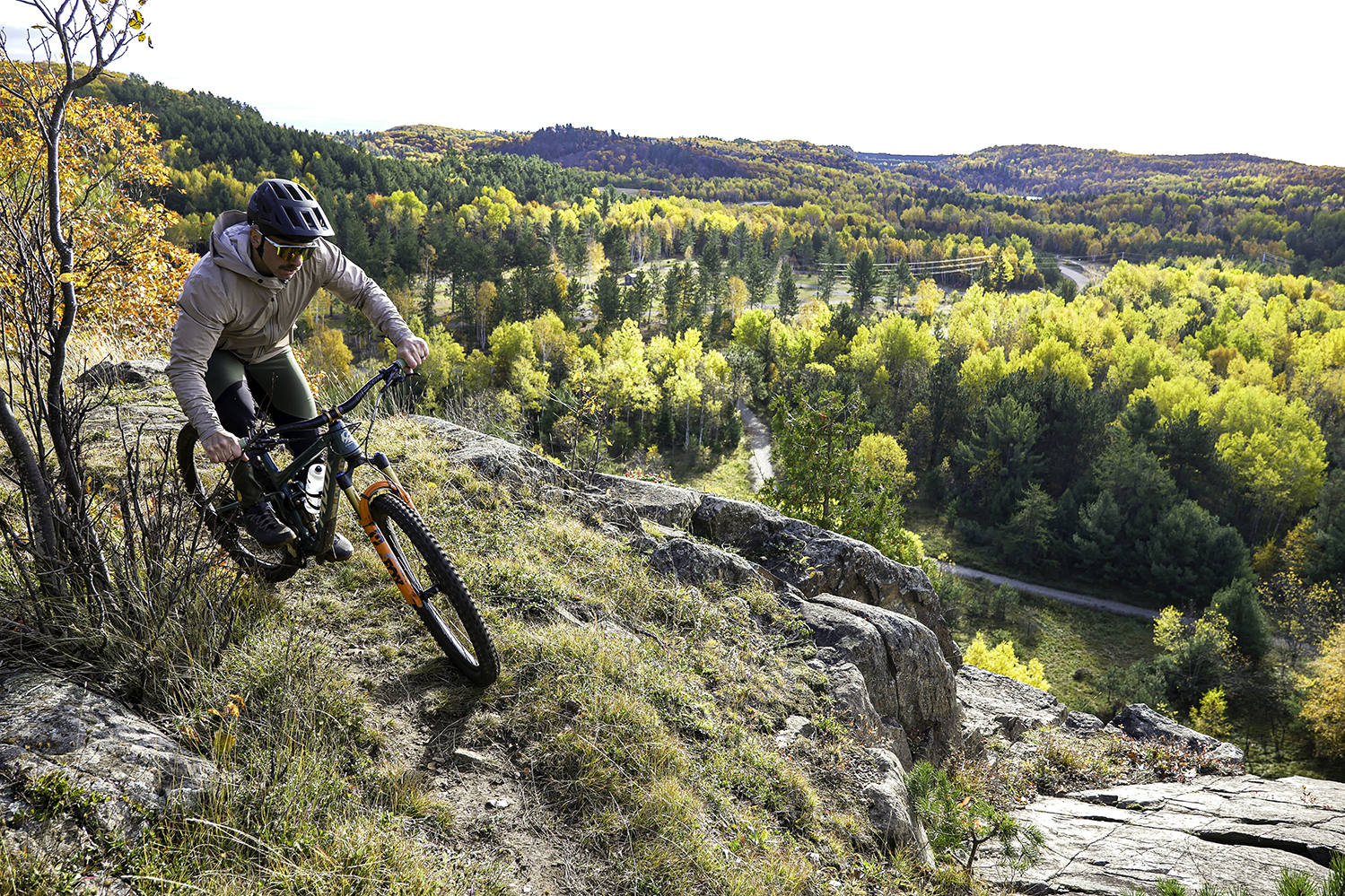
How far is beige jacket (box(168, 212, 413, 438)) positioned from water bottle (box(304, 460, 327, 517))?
72 centimetres

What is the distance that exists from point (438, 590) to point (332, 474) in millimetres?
983

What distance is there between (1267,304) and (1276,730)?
7325 centimetres

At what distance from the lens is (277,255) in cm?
380

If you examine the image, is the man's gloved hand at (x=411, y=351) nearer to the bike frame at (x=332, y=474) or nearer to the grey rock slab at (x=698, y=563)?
the bike frame at (x=332, y=474)

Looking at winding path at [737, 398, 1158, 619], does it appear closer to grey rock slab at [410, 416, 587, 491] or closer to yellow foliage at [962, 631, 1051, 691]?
yellow foliage at [962, 631, 1051, 691]

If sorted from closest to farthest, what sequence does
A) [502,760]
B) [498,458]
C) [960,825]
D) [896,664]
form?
[502,760]
[960,825]
[498,458]
[896,664]

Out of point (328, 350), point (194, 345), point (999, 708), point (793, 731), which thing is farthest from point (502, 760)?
point (328, 350)

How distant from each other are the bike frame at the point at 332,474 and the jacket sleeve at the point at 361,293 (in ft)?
1.06

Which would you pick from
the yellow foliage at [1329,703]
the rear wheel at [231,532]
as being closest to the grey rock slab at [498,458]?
the rear wheel at [231,532]

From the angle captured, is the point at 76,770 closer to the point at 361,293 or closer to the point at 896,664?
the point at 361,293

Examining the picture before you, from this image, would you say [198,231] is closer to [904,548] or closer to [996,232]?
[904,548]

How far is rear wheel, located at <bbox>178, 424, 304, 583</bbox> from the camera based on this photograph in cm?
418

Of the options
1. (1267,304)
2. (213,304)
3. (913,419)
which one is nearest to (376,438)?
(213,304)

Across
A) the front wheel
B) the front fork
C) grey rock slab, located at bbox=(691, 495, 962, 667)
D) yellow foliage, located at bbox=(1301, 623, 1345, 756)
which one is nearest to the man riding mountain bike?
the front fork
